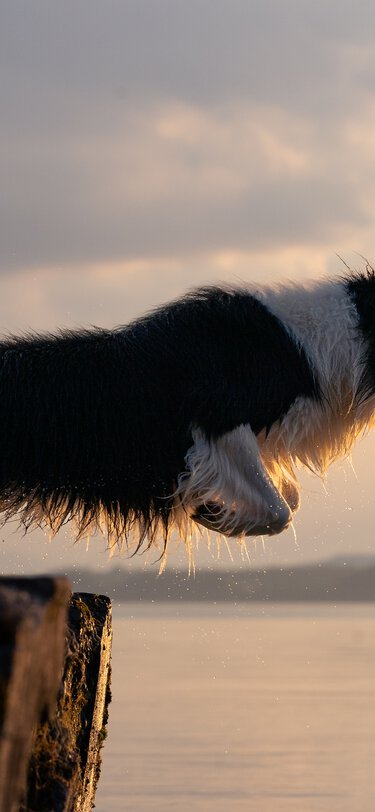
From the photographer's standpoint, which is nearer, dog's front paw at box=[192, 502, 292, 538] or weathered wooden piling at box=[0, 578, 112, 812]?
weathered wooden piling at box=[0, 578, 112, 812]

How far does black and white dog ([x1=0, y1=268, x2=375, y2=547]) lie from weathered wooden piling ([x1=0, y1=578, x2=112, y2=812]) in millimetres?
1007

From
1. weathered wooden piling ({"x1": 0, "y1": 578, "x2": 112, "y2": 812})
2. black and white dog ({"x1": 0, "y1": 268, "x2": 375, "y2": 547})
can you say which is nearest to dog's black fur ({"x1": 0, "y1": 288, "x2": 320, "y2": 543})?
black and white dog ({"x1": 0, "y1": 268, "x2": 375, "y2": 547})

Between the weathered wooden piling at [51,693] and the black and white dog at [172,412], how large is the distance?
1007 millimetres

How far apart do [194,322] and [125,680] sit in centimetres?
1795

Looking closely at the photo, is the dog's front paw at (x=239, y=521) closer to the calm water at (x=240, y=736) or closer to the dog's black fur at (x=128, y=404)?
the dog's black fur at (x=128, y=404)

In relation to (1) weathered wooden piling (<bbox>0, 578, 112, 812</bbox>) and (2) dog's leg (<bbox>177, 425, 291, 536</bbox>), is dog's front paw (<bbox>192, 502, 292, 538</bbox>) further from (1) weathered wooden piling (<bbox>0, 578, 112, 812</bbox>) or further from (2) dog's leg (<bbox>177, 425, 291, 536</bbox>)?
(1) weathered wooden piling (<bbox>0, 578, 112, 812</bbox>)

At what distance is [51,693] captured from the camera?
145 inches

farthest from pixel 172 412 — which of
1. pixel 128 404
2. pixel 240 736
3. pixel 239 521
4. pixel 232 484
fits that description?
pixel 240 736

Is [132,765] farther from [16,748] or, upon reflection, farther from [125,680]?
[16,748]

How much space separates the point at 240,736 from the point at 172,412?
10579 mm

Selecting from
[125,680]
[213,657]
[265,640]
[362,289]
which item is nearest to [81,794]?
[362,289]

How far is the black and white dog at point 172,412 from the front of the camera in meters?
8.24

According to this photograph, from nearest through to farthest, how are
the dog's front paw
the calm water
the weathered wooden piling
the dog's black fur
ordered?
1. the weathered wooden piling
2. the dog's black fur
3. the dog's front paw
4. the calm water

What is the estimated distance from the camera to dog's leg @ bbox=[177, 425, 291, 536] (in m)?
8.30
